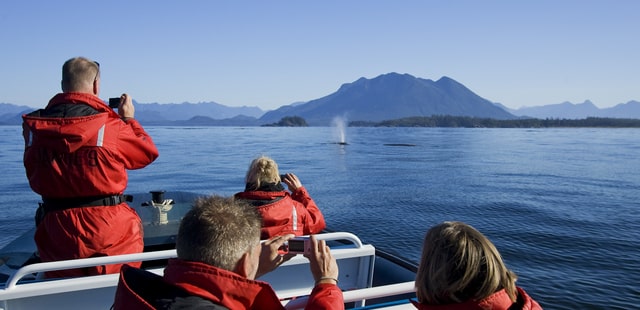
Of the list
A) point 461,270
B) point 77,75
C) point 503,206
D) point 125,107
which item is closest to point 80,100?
point 77,75

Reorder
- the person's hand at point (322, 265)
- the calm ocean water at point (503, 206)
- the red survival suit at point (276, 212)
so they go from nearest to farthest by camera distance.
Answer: the person's hand at point (322, 265), the red survival suit at point (276, 212), the calm ocean water at point (503, 206)

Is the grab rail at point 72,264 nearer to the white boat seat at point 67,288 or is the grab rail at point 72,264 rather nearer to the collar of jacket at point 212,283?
the white boat seat at point 67,288

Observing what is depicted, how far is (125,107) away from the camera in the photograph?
3053 mm

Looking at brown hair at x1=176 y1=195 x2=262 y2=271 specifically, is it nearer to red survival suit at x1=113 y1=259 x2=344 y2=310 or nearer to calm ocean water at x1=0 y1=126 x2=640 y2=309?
red survival suit at x1=113 y1=259 x2=344 y2=310

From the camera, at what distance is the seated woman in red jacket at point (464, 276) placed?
5.91ft

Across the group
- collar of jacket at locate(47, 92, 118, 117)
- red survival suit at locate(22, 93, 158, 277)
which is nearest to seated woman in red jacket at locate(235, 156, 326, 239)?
red survival suit at locate(22, 93, 158, 277)

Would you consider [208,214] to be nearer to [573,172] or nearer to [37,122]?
[37,122]

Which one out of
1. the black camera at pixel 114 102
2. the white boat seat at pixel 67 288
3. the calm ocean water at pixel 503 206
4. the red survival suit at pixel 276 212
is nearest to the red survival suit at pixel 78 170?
the white boat seat at pixel 67 288

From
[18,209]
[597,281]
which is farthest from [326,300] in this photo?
[18,209]

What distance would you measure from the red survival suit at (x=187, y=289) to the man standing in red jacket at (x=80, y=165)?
1.25m

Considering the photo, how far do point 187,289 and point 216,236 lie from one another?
7.9 inches

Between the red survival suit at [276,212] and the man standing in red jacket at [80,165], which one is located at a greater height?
the man standing in red jacket at [80,165]

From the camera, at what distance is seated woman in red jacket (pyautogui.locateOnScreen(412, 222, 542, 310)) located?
5.91 ft

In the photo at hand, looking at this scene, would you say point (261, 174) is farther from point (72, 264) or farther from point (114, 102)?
point (72, 264)
